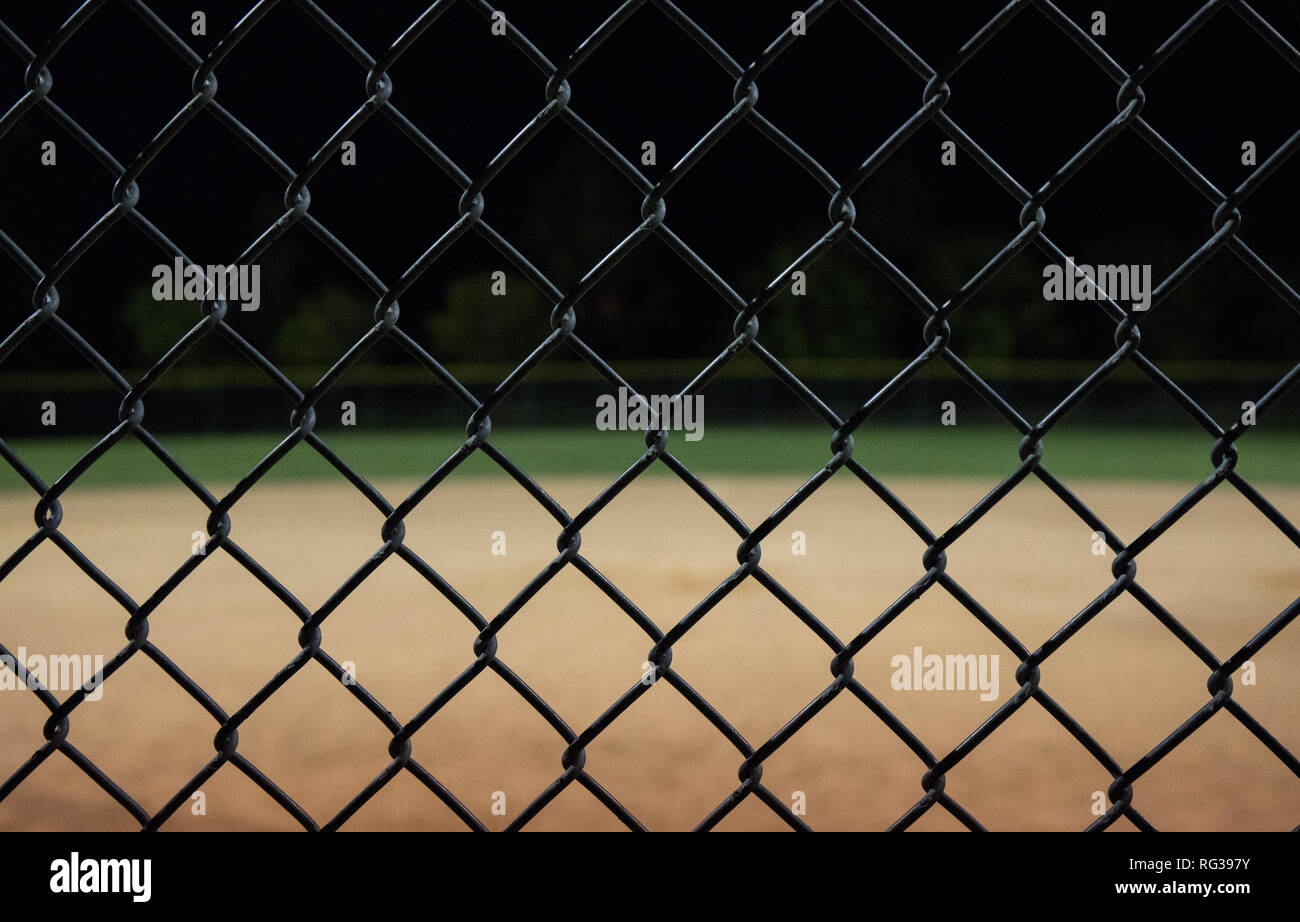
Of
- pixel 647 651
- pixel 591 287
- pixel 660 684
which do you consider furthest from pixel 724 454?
pixel 591 287

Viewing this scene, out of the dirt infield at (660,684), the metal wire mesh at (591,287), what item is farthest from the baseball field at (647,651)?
the metal wire mesh at (591,287)

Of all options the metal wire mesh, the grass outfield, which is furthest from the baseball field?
the grass outfield

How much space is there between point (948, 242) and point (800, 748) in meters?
17.2

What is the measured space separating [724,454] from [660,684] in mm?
9517

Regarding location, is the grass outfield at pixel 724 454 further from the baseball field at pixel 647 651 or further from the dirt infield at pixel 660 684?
the dirt infield at pixel 660 684

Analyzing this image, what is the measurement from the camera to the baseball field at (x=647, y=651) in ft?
A: 12.8

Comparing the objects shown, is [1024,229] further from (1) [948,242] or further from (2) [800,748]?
(1) [948,242]

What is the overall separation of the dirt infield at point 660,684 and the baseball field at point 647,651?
20 millimetres

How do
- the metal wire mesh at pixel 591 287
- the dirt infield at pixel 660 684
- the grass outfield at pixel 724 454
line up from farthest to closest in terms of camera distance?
the grass outfield at pixel 724 454 → the dirt infield at pixel 660 684 → the metal wire mesh at pixel 591 287

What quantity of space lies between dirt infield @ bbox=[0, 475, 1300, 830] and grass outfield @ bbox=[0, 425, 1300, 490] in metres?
2.77

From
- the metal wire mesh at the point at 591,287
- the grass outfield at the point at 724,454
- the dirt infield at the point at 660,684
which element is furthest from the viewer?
the grass outfield at the point at 724,454

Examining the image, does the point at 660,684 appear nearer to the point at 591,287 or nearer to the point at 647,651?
the point at 647,651

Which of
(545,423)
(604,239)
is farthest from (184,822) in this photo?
(604,239)

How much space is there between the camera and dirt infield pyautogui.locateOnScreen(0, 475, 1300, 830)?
3.89 m
